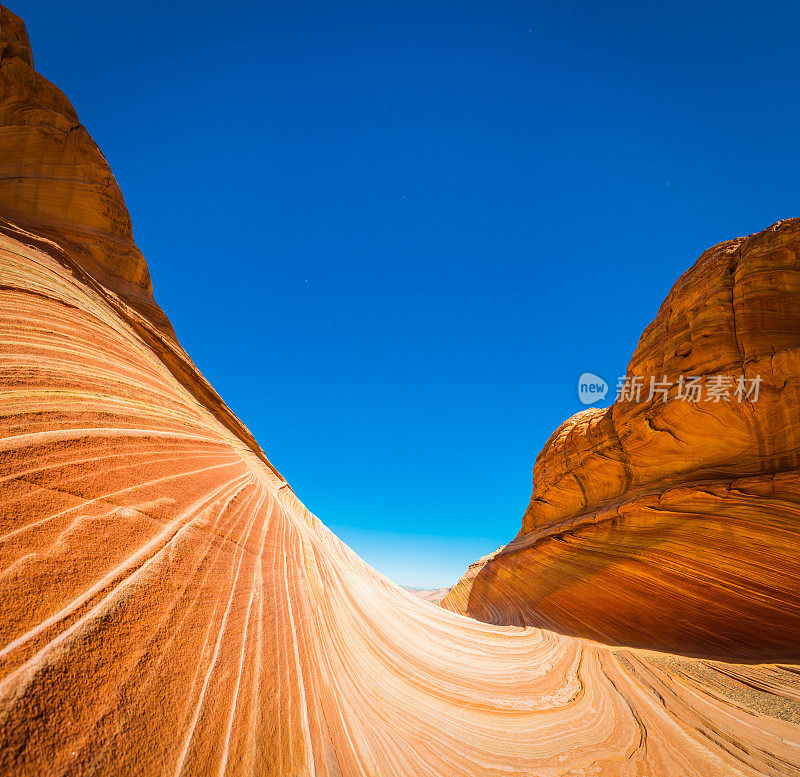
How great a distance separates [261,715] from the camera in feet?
6.76

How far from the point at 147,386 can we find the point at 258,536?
8.59 ft

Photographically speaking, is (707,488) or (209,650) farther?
(707,488)

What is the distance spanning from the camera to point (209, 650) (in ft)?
6.97

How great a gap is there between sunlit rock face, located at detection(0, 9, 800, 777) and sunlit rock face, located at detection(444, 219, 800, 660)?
177cm

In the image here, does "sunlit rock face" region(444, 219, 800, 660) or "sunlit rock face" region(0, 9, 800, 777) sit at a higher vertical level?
"sunlit rock face" region(444, 219, 800, 660)

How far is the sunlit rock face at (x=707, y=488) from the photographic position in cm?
618

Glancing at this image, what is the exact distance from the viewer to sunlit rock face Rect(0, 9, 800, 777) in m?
1.53

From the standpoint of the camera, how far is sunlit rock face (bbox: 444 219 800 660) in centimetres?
618

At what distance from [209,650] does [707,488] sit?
28.9 feet

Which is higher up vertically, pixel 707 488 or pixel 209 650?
pixel 707 488

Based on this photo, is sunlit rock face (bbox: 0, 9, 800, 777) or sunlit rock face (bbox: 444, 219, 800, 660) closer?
sunlit rock face (bbox: 0, 9, 800, 777)

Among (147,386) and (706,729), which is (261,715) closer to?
(147,386)

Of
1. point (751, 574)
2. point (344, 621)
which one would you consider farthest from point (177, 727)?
point (751, 574)

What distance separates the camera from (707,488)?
22.5ft
